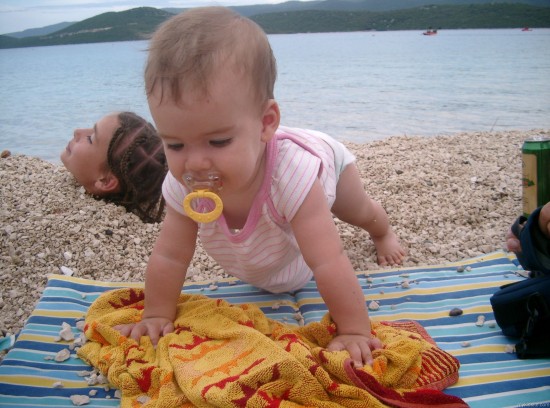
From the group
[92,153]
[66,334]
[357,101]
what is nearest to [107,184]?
[92,153]

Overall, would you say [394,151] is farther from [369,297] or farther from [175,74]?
[175,74]

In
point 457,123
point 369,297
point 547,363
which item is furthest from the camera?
point 457,123

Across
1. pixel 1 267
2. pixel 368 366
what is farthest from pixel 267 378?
pixel 1 267

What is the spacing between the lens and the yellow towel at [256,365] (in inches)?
66.6

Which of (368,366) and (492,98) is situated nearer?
(368,366)

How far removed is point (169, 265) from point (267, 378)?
76cm

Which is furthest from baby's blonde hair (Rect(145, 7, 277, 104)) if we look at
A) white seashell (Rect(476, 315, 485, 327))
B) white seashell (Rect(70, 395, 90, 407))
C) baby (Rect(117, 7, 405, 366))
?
white seashell (Rect(476, 315, 485, 327))

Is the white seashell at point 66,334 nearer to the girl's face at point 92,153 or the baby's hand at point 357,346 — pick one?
the baby's hand at point 357,346

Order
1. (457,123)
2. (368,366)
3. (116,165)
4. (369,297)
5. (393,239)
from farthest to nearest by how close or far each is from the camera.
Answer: (457,123), (116,165), (393,239), (369,297), (368,366)

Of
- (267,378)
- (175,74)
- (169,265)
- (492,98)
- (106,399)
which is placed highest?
(175,74)

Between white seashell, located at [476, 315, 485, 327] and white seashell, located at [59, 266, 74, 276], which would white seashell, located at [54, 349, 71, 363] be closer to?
white seashell, located at [59, 266, 74, 276]

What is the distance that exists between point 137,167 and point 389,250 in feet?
5.97

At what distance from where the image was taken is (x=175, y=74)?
1.72 metres

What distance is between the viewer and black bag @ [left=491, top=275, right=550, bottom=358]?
1.98 m
